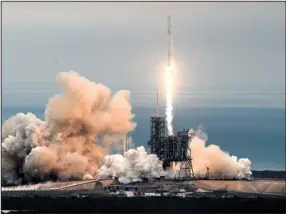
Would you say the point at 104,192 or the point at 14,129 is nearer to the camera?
the point at 104,192

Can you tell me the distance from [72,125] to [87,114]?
23.2 inches

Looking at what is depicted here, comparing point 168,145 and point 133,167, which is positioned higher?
point 168,145

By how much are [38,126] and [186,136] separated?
4.70 meters

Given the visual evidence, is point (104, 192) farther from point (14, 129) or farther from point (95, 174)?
point (14, 129)

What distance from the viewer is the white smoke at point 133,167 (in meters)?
23.5

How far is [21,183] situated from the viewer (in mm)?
23953

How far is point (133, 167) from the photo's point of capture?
23672mm

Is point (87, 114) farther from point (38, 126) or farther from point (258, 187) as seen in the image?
point (258, 187)

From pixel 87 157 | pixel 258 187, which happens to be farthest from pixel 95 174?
pixel 258 187

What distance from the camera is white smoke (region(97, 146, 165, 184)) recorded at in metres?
Answer: 23.5

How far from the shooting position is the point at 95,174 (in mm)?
24047

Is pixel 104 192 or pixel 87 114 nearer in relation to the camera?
pixel 104 192

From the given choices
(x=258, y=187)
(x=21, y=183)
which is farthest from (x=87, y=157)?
(x=258, y=187)

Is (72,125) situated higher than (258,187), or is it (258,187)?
(72,125)
